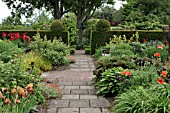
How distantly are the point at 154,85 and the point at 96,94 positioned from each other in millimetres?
1264

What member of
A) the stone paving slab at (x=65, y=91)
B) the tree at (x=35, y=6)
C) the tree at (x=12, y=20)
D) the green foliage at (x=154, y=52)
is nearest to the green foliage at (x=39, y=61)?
the stone paving slab at (x=65, y=91)

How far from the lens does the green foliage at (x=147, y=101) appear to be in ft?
11.1

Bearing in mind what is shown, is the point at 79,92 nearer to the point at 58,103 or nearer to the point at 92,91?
the point at 92,91

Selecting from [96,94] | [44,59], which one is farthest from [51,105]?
[44,59]

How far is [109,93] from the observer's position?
4.75 meters

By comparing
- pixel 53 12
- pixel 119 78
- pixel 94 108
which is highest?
pixel 53 12

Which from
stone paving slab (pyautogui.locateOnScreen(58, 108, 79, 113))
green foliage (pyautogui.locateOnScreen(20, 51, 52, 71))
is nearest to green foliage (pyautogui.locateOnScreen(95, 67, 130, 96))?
stone paving slab (pyautogui.locateOnScreen(58, 108, 79, 113))

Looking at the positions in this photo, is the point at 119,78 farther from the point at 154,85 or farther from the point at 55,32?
the point at 55,32

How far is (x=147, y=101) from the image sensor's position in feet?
11.4

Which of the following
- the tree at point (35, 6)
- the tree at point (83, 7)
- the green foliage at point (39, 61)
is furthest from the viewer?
the tree at point (35, 6)

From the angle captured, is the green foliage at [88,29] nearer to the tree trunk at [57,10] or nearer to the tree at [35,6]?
the tree trunk at [57,10]

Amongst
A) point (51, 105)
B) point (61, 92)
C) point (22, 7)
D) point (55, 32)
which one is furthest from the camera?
point (22, 7)

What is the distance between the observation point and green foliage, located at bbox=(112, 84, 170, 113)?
338 centimetres

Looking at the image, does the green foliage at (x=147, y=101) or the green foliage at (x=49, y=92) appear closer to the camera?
the green foliage at (x=147, y=101)
